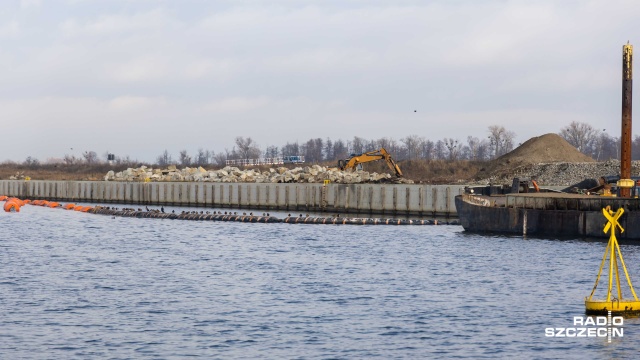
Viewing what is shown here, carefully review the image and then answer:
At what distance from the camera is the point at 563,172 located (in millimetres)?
119062

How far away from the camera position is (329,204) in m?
110

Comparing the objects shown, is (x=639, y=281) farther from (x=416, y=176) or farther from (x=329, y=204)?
A: (x=416, y=176)

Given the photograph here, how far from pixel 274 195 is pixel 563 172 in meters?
37.6

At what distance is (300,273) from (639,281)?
57.1 ft

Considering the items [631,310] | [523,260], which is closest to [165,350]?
[631,310]

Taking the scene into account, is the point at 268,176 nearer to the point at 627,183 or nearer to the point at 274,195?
the point at 274,195

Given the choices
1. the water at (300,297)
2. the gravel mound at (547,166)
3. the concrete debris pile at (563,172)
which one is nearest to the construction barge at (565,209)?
the water at (300,297)

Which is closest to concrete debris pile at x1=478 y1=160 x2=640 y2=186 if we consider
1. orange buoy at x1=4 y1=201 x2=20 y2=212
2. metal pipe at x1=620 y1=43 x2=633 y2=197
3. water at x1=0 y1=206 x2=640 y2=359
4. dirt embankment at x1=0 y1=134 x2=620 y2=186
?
dirt embankment at x1=0 y1=134 x2=620 y2=186

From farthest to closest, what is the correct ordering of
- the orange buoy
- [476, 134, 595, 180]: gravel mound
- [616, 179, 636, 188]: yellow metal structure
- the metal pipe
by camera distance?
[476, 134, 595, 180]: gravel mound → the orange buoy → the metal pipe → [616, 179, 636, 188]: yellow metal structure

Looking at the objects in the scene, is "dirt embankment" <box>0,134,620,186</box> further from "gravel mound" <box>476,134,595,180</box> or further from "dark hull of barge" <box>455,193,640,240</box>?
"dark hull of barge" <box>455,193,640,240</box>

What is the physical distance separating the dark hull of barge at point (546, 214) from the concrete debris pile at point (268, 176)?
49.8m

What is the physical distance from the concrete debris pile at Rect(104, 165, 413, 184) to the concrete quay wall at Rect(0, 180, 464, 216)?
8.18m

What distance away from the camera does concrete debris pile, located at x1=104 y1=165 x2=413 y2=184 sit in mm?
126244

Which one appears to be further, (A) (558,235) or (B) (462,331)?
(A) (558,235)
